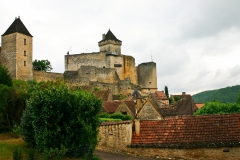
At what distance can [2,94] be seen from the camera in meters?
19.2

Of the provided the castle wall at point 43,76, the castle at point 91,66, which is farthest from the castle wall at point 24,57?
the castle wall at point 43,76

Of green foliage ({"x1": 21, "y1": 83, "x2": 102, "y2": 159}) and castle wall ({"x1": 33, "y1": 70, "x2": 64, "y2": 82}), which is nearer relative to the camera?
green foliage ({"x1": 21, "y1": 83, "x2": 102, "y2": 159})

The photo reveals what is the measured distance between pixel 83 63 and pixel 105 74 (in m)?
9.25

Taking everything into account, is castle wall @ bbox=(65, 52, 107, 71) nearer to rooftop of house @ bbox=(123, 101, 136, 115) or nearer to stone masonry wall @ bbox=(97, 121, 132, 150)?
rooftop of house @ bbox=(123, 101, 136, 115)

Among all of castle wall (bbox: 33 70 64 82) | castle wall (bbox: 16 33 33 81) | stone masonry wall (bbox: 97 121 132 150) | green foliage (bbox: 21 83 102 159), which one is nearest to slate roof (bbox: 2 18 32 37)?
castle wall (bbox: 16 33 33 81)

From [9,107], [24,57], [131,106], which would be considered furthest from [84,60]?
[9,107]

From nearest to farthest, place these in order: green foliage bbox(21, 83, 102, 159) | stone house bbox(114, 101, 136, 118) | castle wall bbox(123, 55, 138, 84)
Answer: green foliage bbox(21, 83, 102, 159) → stone house bbox(114, 101, 136, 118) → castle wall bbox(123, 55, 138, 84)

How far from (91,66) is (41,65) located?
1314 centimetres

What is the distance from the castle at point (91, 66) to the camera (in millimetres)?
55312

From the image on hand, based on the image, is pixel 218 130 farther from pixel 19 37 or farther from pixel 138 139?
pixel 19 37

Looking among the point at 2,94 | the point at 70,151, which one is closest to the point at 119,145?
the point at 70,151

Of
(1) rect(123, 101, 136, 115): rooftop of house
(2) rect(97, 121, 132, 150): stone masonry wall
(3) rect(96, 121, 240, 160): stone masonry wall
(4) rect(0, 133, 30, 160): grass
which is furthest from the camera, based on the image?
(1) rect(123, 101, 136, 115): rooftop of house

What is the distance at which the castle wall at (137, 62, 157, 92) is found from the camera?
87.1m

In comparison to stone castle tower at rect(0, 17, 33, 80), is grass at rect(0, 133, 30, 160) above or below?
below
